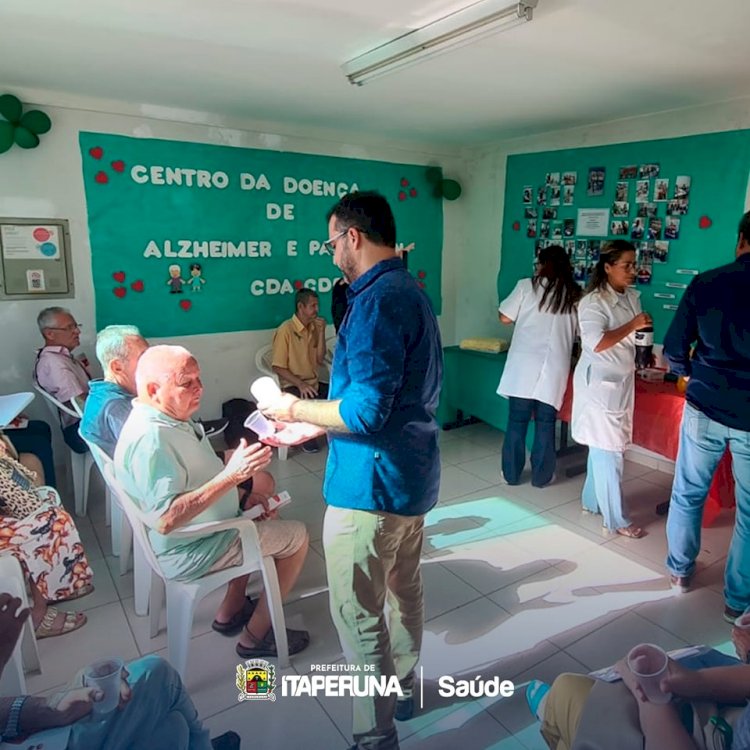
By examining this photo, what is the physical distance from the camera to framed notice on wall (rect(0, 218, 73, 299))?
345 centimetres

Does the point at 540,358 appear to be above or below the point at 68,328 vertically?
below

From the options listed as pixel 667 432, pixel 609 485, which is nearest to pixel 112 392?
pixel 609 485

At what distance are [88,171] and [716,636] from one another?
4069 millimetres

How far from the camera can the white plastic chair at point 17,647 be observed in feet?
5.21

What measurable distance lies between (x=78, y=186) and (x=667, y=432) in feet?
12.1

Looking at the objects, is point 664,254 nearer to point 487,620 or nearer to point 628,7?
point 628,7

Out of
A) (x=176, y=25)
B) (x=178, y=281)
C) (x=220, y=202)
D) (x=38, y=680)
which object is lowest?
(x=38, y=680)

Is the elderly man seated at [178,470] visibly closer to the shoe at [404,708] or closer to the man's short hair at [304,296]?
the shoe at [404,708]

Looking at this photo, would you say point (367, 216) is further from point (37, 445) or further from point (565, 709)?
point (37, 445)

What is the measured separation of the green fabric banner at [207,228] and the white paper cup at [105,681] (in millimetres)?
3017

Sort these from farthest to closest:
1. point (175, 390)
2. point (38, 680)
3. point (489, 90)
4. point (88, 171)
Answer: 1. point (88, 171)
2. point (489, 90)
3. point (38, 680)
4. point (175, 390)

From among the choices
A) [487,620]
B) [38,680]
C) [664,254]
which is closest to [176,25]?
[38,680]

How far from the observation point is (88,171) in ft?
11.8

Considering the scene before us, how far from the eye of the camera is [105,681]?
1.16 m
